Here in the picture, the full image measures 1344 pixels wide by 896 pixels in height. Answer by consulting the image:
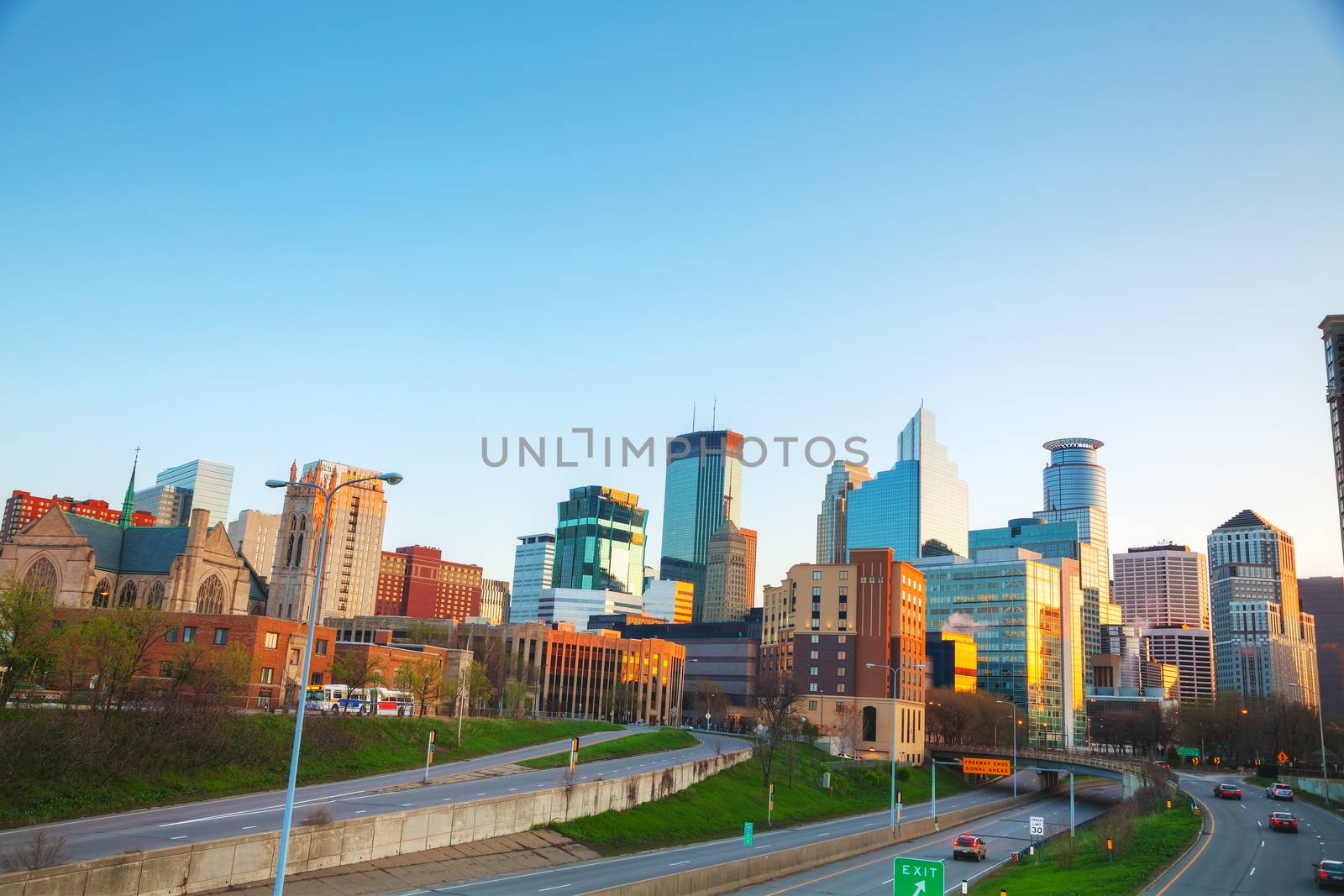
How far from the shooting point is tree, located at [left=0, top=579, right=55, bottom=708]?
2032 inches

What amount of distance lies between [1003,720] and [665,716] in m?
63.2

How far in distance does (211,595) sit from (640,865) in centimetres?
A: 7443

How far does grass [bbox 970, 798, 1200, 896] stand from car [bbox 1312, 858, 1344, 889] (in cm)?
688

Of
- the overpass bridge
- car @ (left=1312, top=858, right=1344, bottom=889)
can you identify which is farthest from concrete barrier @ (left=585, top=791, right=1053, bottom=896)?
the overpass bridge

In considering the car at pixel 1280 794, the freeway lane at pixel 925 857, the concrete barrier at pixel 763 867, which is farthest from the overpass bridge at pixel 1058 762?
the concrete barrier at pixel 763 867

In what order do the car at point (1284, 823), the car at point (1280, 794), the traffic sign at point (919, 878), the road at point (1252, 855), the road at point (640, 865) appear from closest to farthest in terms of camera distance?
the traffic sign at point (919, 878) < the road at point (640, 865) < the road at point (1252, 855) < the car at point (1284, 823) < the car at point (1280, 794)

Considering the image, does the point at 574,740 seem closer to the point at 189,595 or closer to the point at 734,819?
the point at 734,819

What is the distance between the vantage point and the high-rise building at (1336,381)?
440 ft

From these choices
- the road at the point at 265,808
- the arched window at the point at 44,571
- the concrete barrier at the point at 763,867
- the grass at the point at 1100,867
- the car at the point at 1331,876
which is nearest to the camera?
the road at the point at 265,808

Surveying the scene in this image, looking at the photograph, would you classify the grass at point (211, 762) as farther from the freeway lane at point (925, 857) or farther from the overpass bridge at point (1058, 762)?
the overpass bridge at point (1058, 762)

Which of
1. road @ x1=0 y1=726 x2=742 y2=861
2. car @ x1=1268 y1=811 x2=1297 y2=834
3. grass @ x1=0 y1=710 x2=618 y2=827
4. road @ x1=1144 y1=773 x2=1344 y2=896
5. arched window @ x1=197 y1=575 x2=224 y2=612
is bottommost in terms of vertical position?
road @ x1=1144 y1=773 x2=1344 y2=896

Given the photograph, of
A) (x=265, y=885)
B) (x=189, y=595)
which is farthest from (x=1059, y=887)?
(x=189, y=595)

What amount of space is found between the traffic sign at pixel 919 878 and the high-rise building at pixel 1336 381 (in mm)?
134129

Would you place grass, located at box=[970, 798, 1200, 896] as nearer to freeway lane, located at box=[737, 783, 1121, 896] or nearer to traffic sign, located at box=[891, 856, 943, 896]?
freeway lane, located at box=[737, 783, 1121, 896]
